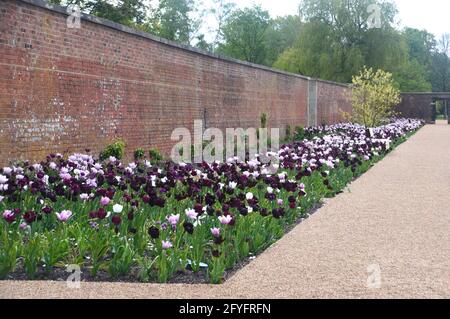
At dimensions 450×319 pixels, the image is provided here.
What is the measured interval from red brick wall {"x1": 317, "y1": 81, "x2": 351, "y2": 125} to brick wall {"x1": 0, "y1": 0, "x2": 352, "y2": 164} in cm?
1350

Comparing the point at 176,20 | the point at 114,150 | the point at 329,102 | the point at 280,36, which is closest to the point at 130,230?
the point at 114,150

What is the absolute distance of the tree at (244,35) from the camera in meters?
59.5

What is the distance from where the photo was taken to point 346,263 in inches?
203

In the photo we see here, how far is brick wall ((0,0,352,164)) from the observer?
9.16m

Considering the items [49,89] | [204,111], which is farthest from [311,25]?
[49,89]

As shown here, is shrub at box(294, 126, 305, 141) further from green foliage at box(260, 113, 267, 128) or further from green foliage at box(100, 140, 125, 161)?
green foliage at box(100, 140, 125, 161)

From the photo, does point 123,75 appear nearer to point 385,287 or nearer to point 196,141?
point 196,141

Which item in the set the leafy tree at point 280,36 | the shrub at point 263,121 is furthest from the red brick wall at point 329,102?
the leafy tree at point 280,36

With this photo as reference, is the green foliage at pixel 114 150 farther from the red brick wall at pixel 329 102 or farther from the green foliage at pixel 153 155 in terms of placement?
the red brick wall at pixel 329 102

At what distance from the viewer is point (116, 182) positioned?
6449 millimetres

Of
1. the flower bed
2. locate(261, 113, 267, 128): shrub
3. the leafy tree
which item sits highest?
the leafy tree

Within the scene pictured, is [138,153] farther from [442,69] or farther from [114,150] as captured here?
[442,69]

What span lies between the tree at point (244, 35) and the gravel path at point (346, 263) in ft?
170

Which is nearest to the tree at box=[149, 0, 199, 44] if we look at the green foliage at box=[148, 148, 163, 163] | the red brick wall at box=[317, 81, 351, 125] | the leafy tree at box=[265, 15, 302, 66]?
the leafy tree at box=[265, 15, 302, 66]
